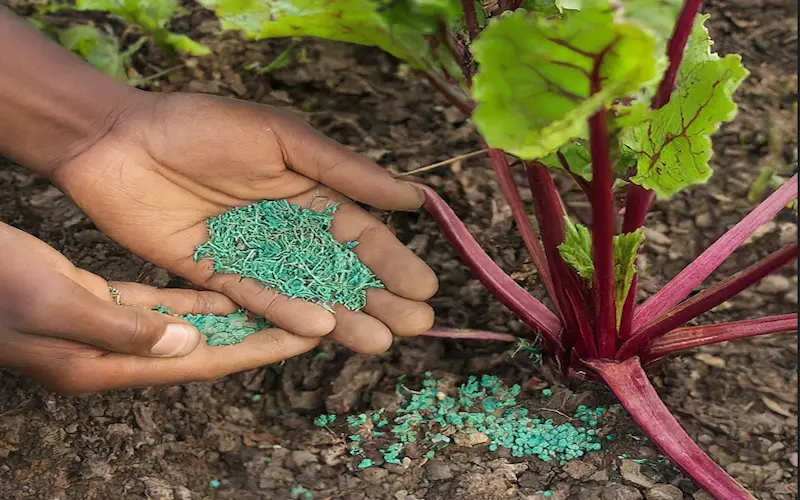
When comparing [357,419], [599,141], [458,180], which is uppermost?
[599,141]

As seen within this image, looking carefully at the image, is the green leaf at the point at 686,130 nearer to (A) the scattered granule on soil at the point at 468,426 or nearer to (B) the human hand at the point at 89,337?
(A) the scattered granule on soil at the point at 468,426

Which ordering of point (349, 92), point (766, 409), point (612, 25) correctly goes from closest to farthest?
point (612, 25) → point (766, 409) → point (349, 92)

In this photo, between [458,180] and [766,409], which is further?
[458,180]

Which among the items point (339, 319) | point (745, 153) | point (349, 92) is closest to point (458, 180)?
point (349, 92)

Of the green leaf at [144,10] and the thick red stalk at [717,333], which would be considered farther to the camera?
the green leaf at [144,10]

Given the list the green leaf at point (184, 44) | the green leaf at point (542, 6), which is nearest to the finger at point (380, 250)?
the green leaf at point (542, 6)

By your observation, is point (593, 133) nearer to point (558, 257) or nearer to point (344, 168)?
point (558, 257)

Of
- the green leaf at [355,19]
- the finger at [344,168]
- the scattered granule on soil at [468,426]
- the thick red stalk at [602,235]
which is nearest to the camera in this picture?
the thick red stalk at [602,235]

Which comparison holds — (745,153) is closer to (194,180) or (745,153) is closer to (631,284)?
(631,284)

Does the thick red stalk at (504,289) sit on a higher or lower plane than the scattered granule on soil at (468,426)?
higher
